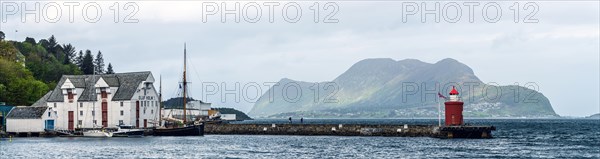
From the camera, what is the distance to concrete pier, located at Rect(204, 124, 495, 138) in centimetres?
10662

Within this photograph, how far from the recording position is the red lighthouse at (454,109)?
337 feet

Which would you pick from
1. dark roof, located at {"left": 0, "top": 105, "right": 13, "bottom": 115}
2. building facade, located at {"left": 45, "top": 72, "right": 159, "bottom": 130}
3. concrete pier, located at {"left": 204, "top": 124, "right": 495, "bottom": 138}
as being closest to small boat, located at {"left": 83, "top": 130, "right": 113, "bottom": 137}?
building facade, located at {"left": 45, "top": 72, "right": 159, "bottom": 130}

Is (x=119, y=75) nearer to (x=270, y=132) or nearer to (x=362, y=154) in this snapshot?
(x=270, y=132)

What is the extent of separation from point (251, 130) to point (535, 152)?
60.5 metres

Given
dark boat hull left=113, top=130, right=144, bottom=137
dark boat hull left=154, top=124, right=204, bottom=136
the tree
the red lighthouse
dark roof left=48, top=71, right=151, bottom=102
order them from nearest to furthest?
the red lighthouse, dark boat hull left=113, top=130, right=144, bottom=137, dark boat hull left=154, top=124, right=204, bottom=136, dark roof left=48, top=71, right=151, bottom=102, the tree

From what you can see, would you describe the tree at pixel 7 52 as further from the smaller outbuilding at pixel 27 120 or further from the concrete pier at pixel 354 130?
the concrete pier at pixel 354 130

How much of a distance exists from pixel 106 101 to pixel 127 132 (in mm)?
11308

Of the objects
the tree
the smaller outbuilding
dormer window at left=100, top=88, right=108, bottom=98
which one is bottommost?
the smaller outbuilding

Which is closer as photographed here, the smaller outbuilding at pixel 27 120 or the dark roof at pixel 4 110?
the smaller outbuilding at pixel 27 120

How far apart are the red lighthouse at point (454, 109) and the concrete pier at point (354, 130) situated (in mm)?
1007

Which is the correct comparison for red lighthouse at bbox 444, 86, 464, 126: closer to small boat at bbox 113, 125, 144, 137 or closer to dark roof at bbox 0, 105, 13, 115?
small boat at bbox 113, 125, 144, 137

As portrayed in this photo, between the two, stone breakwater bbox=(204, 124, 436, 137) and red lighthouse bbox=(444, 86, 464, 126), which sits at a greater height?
red lighthouse bbox=(444, 86, 464, 126)

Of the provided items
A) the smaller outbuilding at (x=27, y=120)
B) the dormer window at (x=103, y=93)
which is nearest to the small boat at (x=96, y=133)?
the smaller outbuilding at (x=27, y=120)

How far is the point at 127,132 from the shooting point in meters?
119
